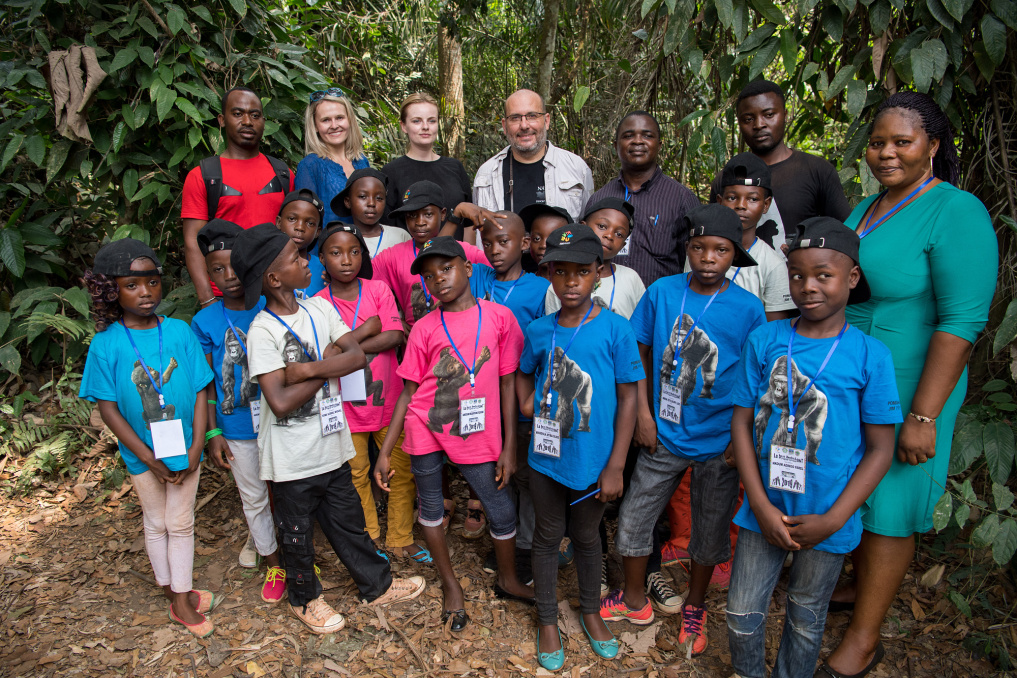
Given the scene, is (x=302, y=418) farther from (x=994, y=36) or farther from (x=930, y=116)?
(x=994, y=36)

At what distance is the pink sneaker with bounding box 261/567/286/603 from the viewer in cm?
333

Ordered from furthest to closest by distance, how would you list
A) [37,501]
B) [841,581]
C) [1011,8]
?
[37,501]
[841,581]
[1011,8]

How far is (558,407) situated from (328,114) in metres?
2.66

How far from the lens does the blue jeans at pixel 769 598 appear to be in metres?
2.34

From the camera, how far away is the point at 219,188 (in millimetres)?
3705

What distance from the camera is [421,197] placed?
11.4 feet

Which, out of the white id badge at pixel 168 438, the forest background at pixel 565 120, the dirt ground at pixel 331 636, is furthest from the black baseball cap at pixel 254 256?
the forest background at pixel 565 120

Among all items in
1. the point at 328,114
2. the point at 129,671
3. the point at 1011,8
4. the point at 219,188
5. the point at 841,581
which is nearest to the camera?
the point at 1011,8

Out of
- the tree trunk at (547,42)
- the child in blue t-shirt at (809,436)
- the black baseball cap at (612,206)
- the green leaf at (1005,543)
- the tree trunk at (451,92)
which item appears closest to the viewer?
the child in blue t-shirt at (809,436)

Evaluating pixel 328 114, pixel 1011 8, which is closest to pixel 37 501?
pixel 328 114

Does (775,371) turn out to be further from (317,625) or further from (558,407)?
(317,625)

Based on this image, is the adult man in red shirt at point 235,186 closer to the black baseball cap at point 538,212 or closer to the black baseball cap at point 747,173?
the black baseball cap at point 538,212

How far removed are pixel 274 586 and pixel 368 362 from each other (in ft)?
4.42

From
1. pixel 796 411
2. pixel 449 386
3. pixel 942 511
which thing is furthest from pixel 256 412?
pixel 942 511
